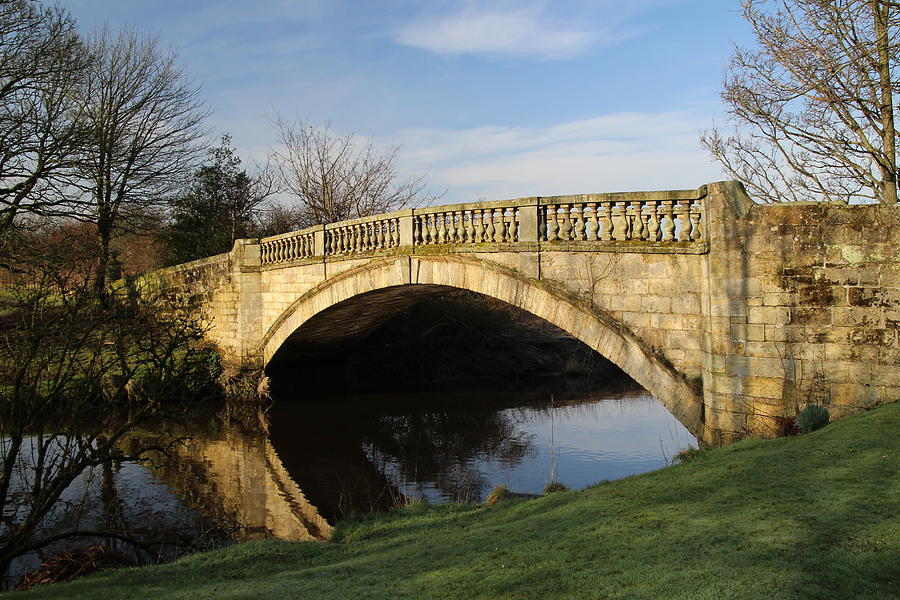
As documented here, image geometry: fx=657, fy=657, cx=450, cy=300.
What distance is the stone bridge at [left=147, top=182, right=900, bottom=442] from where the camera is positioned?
5.94 metres

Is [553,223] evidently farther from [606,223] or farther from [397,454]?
[397,454]

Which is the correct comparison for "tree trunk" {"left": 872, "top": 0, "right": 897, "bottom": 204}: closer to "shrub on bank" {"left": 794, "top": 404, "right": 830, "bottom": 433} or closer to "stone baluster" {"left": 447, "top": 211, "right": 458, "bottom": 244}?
"shrub on bank" {"left": 794, "top": 404, "right": 830, "bottom": 433}

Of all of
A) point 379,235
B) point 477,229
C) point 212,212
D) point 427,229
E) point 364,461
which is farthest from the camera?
point 212,212

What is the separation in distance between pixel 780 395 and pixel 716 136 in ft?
26.8

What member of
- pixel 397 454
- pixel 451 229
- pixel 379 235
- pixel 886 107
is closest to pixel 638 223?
pixel 451 229

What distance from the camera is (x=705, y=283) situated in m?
6.84

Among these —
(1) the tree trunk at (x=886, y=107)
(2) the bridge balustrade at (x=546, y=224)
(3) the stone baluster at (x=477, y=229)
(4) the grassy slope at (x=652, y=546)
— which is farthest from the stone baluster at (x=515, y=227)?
(1) the tree trunk at (x=886, y=107)

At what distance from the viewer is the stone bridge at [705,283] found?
5.94m

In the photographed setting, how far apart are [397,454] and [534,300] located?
12.1 feet

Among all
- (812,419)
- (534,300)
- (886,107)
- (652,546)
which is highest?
(886,107)

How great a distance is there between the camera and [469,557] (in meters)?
3.91

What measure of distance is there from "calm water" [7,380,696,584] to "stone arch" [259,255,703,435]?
1735 millimetres

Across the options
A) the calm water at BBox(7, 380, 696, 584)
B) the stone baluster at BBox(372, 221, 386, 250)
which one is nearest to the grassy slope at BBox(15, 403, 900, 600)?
the calm water at BBox(7, 380, 696, 584)

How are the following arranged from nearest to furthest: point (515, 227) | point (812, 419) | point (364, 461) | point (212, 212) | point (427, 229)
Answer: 1. point (812, 419)
2. point (515, 227)
3. point (364, 461)
4. point (427, 229)
5. point (212, 212)
